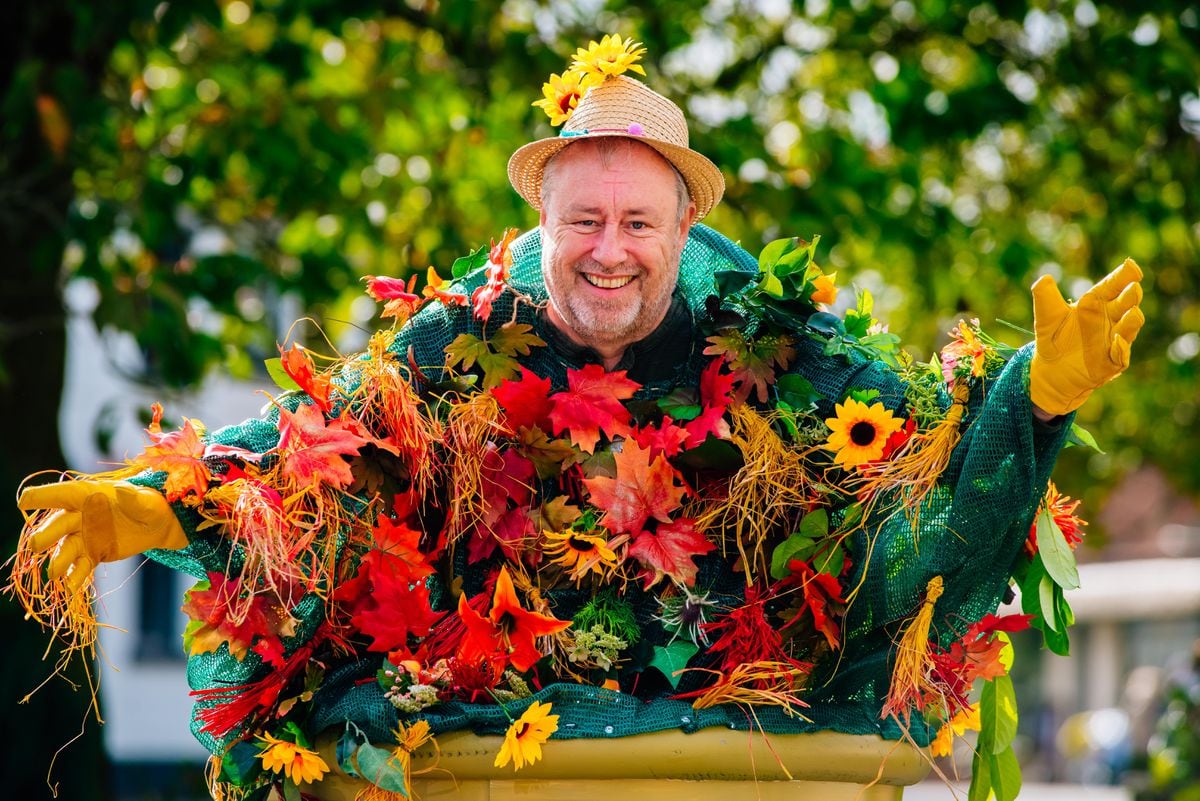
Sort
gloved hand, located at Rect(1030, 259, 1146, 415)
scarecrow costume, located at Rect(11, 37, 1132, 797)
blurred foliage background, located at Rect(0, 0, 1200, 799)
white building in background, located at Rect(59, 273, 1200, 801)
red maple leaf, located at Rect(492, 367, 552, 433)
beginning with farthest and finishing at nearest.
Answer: white building in background, located at Rect(59, 273, 1200, 801) → blurred foliage background, located at Rect(0, 0, 1200, 799) → red maple leaf, located at Rect(492, 367, 552, 433) → scarecrow costume, located at Rect(11, 37, 1132, 797) → gloved hand, located at Rect(1030, 259, 1146, 415)

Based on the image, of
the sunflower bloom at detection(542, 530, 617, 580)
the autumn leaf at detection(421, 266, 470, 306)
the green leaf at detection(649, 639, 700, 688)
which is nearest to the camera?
the green leaf at detection(649, 639, 700, 688)

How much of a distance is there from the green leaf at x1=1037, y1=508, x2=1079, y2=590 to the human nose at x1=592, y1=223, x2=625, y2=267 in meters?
0.91

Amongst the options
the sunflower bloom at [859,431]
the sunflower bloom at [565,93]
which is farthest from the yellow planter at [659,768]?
the sunflower bloom at [565,93]

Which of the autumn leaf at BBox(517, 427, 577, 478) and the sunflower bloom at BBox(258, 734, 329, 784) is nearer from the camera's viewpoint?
the sunflower bloom at BBox(258, 734, 329, 784)

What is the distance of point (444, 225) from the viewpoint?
22.8ft

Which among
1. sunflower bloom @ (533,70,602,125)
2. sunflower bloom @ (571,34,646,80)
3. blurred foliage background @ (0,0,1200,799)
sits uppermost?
blurred foliage background @ (0,0,1200,799)

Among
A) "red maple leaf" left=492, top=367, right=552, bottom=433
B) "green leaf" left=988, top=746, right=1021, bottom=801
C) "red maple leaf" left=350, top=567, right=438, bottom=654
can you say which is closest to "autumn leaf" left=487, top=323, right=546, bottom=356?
"red maple leaf" left=492, top=367, right=552, bottom=433

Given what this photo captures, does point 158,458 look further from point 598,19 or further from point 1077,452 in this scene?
point 1077,452

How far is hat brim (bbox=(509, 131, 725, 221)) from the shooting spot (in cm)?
327

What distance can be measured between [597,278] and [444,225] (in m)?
3.78

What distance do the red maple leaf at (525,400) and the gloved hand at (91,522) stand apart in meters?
0.66

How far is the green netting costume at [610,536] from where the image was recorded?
2.87 m

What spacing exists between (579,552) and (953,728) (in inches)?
29.9

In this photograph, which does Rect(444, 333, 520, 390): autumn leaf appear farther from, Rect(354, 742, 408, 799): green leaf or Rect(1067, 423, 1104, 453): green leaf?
Rect(1067, 423, 1104, 453): green leaf
